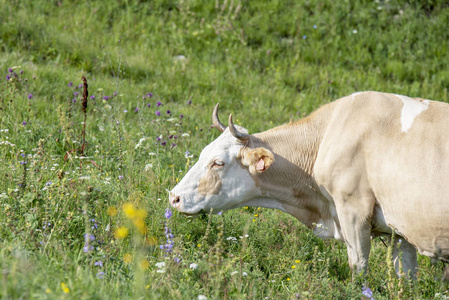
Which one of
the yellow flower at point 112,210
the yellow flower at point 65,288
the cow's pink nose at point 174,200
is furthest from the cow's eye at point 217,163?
the yellow flower at point 65,288

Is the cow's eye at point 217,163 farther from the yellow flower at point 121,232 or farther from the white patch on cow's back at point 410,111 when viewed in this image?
the white patch on cow's back at point 410,111

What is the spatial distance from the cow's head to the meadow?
0.25 meters

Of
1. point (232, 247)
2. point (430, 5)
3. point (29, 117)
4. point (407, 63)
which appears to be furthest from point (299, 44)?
point (232, 247)

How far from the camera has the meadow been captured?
4340mm

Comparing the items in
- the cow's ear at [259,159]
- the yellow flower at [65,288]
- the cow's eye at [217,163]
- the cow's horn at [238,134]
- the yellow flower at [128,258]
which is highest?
the yellow flower at [65,288]

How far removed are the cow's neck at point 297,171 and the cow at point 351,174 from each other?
0.03 feet

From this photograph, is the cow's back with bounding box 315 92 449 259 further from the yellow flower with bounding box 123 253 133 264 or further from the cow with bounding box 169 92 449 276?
the yellow flower with bounding box 123 253 133 264

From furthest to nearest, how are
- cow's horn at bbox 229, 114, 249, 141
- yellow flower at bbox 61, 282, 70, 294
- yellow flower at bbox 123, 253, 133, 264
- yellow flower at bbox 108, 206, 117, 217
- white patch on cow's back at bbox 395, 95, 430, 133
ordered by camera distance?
cow's horn at bbox 229, 114, 249, 141
yellow flower at bbox 108, 206, 117, 217
white patch on cow's back at bbox 395, 95, 430, 133
yellow flower at bbox 123, 253, 133, 264
yellow flower at bbox 61, 282, 70, 294

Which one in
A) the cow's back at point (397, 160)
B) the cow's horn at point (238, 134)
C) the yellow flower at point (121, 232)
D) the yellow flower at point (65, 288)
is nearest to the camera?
the yellow flower at point (65, 288)

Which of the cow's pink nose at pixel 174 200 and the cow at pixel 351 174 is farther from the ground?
the cow at pixel 351 174

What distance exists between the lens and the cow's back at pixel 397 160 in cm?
479

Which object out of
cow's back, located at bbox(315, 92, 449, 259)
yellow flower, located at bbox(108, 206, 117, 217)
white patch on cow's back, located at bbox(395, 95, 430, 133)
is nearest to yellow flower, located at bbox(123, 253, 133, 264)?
yellow flower, located at bbox(108, 206, 117, 217)

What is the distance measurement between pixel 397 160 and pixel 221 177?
5.47 feet

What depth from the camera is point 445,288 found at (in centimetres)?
546
